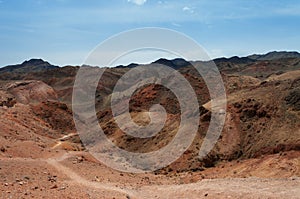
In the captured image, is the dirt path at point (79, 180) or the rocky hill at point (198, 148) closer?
the dirt path at point (79, 180)

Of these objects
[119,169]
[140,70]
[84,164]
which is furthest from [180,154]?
[140,70]

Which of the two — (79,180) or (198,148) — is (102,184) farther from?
(198,148)

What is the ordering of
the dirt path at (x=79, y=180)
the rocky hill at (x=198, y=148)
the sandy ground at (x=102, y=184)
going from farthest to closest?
the rocky hill at (x=198, y=148)
the dirt path at (x=79, y=180)
the sandy ground at (x=102, y=184)

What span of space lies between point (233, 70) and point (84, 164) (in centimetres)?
11135

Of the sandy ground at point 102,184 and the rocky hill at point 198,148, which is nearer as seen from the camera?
the sandy ground at point 102,184

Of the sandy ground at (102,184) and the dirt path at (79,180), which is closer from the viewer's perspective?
the sandy ground at (102,184)

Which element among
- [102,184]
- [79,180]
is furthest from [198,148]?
[79,180]

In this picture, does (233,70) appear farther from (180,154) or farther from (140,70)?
(180,154)

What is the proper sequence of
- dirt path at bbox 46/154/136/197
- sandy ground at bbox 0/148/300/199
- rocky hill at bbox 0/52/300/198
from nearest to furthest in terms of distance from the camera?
1. sandy ground at bbox 0/148/300/199
2. dirt path at bbox 46/154/136/197
3. rocky hill at bbox 0/52/300/198

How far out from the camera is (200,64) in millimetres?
100938

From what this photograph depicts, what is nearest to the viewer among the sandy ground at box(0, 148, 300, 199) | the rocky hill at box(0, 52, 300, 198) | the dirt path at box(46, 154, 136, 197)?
the sandy ground at box(0, 148, 300, 199)

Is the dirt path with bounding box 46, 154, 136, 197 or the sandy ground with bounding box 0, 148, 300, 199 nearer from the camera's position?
the sandy ground with bounding box 0, 148, 300, 199

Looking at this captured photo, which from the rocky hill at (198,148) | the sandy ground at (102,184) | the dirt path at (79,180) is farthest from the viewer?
the rocky hill at (198,148)

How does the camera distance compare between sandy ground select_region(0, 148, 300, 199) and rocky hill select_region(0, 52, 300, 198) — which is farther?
rocky hill select_region(0, 52, 300, 198)
